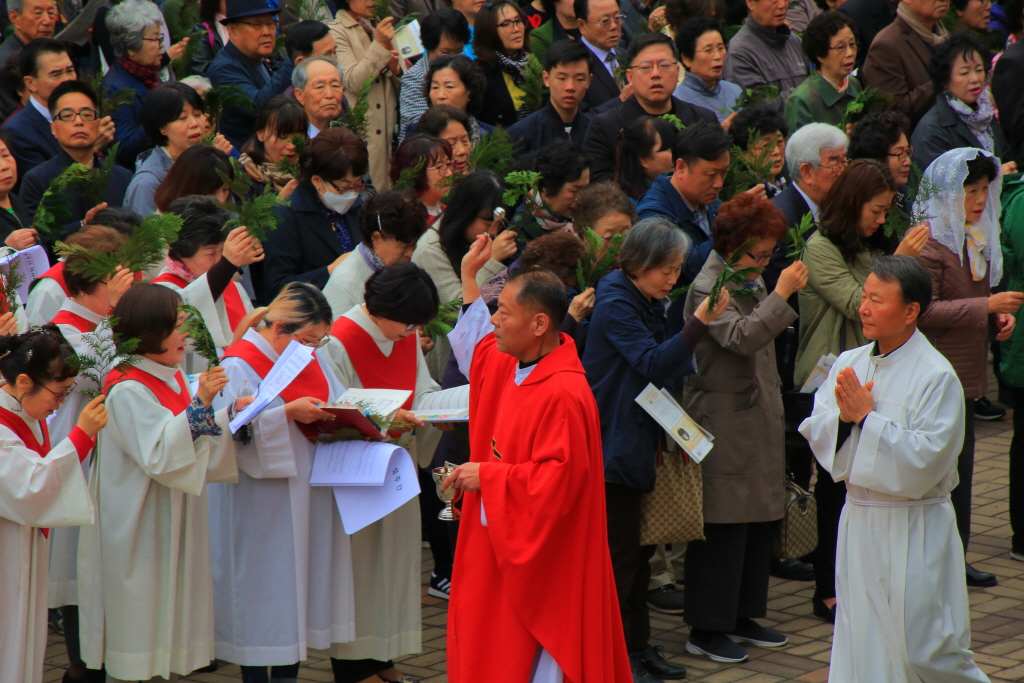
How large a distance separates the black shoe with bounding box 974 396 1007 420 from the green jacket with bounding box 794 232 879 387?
11.6 feet

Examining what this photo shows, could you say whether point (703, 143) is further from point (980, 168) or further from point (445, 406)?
point (445, 406)

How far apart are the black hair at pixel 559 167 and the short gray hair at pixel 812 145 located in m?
1.28

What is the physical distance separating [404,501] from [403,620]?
2.46 feet

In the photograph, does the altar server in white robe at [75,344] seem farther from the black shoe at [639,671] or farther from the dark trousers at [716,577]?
the dark trousers at [716,577]

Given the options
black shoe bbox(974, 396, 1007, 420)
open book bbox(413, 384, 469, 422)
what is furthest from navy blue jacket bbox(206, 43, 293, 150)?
black shoe bbox(974, 396, 1007, 420)

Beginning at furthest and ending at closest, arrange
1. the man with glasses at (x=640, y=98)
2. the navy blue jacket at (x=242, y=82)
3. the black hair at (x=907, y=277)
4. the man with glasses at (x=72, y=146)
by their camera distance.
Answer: the navy blue jacket at (x=242, y=82) → the man with glasses at (x=640, y=98) → the man with glasses at (x=72, y=146) → the black hair at (x=907, y=277)

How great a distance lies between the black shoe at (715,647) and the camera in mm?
5793

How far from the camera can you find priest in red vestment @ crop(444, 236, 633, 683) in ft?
14.2

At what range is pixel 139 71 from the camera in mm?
8078

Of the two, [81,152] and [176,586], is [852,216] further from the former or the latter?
[81,152]

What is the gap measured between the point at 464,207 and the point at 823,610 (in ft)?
9.34

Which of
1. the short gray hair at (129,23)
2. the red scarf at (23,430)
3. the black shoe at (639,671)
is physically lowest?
the black shoe at (639,671)

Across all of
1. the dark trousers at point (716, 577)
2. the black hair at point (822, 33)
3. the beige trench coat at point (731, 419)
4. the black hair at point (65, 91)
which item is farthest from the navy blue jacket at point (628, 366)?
the black hair at point (822, 33)

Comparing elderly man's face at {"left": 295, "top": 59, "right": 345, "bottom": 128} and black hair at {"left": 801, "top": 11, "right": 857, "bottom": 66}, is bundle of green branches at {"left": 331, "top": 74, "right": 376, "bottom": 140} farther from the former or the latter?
black hair at {"left": 801, "top": 11, "right": 857, "bottom": 66}
